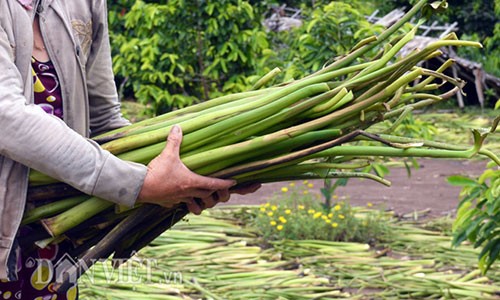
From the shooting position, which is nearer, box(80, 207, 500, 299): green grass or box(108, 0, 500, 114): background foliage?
box(80, 207, 500, 299): green grass

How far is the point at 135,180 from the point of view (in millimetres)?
1785

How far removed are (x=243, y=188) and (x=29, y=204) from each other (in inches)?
19.9

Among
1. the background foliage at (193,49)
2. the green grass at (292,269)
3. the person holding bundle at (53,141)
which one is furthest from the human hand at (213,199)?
the background foliage at (193,49)

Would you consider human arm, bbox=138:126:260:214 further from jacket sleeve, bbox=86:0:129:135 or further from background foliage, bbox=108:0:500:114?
background foliage, bbox=108:0:500:114

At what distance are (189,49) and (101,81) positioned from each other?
507 cm

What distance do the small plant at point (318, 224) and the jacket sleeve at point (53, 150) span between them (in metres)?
3.57

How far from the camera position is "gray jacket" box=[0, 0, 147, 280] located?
5.56ft

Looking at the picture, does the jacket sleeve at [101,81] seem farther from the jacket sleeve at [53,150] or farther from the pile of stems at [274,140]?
the jacket sleeve at [53,150]

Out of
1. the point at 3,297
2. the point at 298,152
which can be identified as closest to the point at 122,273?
the point at 3,297

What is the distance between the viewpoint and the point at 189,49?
7.19 metres

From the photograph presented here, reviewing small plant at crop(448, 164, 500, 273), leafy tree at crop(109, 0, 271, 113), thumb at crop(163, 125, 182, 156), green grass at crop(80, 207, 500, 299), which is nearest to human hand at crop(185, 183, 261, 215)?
thumb at crop(163, 125, 182, 156)

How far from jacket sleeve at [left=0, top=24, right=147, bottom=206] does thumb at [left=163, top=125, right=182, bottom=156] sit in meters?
0.09

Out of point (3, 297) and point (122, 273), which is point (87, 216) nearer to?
point (3, 297)

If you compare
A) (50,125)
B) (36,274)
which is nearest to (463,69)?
(36,274)
